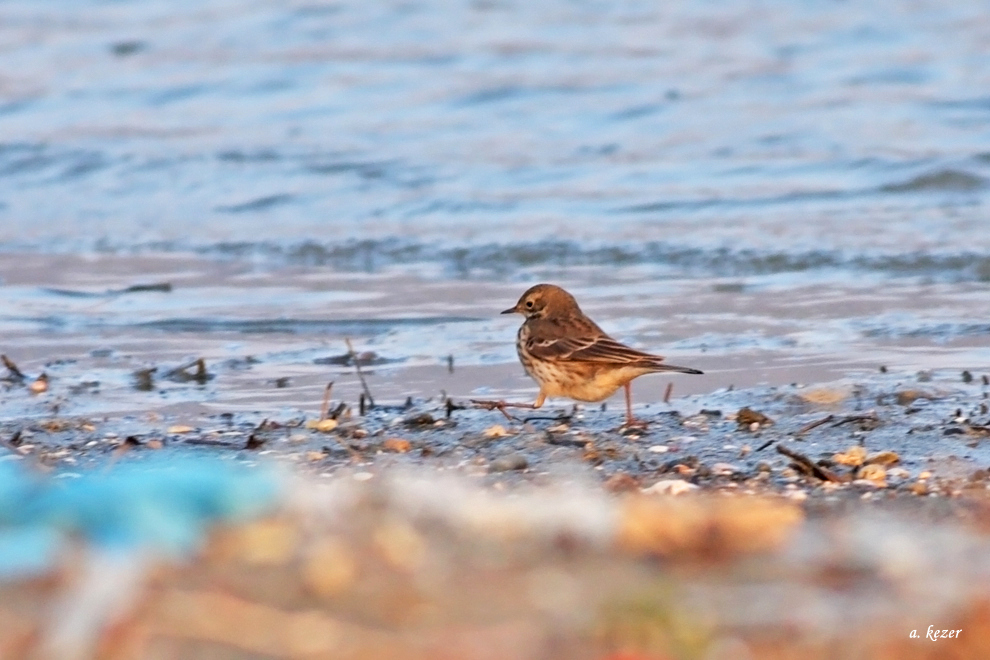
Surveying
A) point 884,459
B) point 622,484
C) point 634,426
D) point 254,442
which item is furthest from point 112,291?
point 884,459

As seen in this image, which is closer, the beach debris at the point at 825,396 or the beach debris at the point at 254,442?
the beach debris at the point at 254,442

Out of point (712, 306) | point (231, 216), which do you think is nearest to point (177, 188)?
point (231, 216)

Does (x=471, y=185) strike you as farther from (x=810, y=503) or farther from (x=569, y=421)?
(x=810, y=503)

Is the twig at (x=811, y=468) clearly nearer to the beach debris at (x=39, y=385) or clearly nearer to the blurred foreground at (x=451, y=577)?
the blurred foreground at (x=451, y=577)

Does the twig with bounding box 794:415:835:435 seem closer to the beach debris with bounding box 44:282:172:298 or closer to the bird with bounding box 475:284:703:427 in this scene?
the bird with bounding box 475:284:703:427

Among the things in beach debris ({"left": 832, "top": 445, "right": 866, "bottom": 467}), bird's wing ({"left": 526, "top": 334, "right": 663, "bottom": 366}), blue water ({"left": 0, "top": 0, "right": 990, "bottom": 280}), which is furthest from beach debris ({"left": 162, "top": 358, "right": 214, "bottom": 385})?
blue water ({"left": 0, "top": 0, "right": 990, "bottom": 280})

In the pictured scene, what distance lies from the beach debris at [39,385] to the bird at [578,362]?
2280 millimetres

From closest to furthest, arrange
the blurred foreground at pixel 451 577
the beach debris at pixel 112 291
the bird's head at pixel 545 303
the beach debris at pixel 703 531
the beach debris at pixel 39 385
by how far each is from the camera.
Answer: the blurred foreground at pixel 451 577
the beach debris at pixel 703 531
the bird's head at pixel 545 303
the beach debris at pixel 39 385
the beach debris at pixel 112 291

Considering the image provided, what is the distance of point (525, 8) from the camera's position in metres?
22.4

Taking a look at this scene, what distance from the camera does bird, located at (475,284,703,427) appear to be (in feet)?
23.2

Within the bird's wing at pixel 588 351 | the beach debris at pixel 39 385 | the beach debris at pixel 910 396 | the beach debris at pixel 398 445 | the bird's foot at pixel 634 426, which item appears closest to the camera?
the beach debris at pixel 398 445

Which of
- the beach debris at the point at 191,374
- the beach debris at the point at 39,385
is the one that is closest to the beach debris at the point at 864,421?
the beach debris at the point at 191,374

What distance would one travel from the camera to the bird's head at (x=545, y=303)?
7.73 meters

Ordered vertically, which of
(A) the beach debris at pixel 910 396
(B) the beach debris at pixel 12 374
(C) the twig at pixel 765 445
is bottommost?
(C) the twig at pixel 765 445
